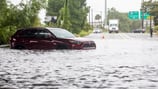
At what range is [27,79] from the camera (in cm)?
1434

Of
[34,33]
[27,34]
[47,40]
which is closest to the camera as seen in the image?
[47,40]

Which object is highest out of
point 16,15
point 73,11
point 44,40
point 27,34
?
point 73,11

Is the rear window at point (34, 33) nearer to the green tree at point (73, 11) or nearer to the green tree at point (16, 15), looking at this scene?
the green tree at point (16, 15)

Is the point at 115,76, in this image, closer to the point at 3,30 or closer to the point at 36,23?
the point at 3,30

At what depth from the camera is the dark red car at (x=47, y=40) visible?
99.6ft

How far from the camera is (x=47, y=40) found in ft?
102

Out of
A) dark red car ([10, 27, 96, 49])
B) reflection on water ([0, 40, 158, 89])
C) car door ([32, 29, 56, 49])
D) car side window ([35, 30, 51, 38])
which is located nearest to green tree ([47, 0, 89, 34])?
dark red car ([10, 27, 96, 49])

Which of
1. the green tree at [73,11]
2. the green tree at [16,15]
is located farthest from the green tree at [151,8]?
the green tree at [16,15]

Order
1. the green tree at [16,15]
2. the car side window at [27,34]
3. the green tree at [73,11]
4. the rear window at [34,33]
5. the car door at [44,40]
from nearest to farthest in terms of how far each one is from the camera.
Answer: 1. the car door at [44,40]
2. the rear window at [34,33]
3. the car side window at [27,34]
4. the green tree at [16,15]
5. the green tree at [73,11]

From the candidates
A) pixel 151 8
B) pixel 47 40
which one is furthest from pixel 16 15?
pixel 151 8

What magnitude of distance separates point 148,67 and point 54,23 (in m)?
43.9

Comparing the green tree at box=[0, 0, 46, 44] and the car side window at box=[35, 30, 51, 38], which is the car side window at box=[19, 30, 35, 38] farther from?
the green tree at box=[0, 0, 46, 44]

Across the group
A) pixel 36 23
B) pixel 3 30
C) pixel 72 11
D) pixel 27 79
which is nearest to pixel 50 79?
pixel 27 79

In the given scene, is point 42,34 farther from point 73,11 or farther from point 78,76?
point 73,11
